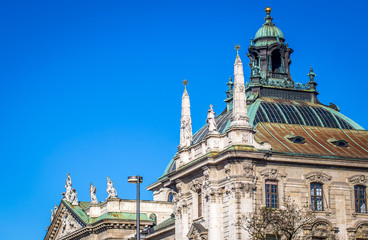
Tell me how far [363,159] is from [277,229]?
15.6m

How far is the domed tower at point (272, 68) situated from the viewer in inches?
4281

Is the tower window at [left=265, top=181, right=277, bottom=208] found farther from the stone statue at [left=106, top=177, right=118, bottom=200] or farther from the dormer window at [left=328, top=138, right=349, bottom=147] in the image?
the stone statue at [left=106, top=177, right=118, bottom=200]

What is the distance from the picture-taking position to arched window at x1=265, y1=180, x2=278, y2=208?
9169 centimetres

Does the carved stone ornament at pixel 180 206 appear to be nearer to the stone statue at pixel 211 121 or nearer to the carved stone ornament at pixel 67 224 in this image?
the stone statue at pixel 211 121

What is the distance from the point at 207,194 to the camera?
94.4m

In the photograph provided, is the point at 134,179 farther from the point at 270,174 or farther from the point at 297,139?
the point at 297,139

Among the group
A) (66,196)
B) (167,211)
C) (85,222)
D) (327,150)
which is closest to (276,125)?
(327,150)

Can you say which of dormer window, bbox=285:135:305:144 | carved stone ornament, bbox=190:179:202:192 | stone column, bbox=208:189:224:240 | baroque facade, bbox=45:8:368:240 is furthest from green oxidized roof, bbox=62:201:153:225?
dormer window, bbox=285:135:305:144

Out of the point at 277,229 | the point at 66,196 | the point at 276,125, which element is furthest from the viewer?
the point at 66,196

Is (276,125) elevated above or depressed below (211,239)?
above

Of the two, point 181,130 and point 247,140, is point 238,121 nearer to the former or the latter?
point 247,140

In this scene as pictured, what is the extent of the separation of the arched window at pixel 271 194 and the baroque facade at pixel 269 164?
0.32ft

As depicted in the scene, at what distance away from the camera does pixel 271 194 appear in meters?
92.1

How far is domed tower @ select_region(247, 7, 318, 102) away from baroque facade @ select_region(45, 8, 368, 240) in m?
0.16
